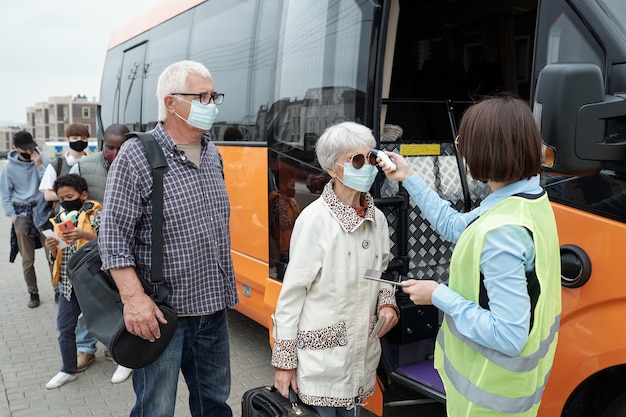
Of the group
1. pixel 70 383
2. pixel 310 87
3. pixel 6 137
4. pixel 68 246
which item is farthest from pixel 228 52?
pixel 6 137

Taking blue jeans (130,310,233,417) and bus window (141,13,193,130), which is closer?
blue jeans (130,310,233,417)

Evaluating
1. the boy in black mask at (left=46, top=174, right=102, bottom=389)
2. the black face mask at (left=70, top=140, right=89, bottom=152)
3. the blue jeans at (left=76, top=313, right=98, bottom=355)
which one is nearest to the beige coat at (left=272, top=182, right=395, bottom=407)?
the boy in black mask at (left=46, top=174, right=102, bottom=389)

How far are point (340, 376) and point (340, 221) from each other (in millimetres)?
615

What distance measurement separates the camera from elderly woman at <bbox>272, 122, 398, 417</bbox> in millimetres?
2236

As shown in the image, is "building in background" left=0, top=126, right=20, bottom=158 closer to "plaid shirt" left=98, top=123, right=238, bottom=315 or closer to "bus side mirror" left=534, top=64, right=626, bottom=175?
"plaid shirt" left=98, top=123, right=238, bottom=315

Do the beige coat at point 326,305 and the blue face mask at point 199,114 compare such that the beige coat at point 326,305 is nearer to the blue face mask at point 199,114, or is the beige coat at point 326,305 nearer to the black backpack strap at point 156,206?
the black backpack strap at point 156,206

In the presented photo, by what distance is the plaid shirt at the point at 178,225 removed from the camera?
2.35m

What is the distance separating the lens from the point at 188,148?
2625mm

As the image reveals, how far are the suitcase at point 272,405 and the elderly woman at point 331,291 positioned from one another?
0.04 meters

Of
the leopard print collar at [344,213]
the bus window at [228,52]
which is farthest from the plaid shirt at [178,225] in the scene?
the bus window at [228,52]

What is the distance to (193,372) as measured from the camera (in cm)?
287

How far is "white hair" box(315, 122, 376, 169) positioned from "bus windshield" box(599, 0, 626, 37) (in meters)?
0.98

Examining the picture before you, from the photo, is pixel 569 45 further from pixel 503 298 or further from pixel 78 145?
pixel 78 145

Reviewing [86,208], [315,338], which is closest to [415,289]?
[315,338]
